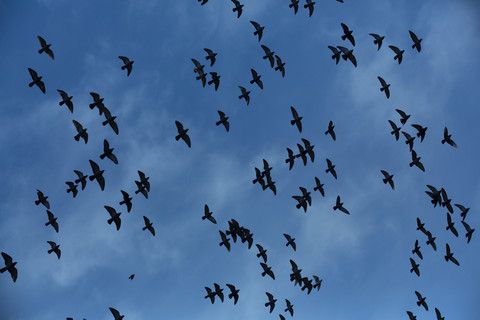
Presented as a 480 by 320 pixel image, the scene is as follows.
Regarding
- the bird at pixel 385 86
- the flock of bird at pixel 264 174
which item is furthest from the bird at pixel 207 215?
the bird at pixel 385 86

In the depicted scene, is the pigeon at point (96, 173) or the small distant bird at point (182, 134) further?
the small distant bird at point (182, 134)

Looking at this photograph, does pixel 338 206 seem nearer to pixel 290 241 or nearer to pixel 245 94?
pixel 290 241

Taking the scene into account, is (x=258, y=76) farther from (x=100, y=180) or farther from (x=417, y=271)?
(x=417, y=271)

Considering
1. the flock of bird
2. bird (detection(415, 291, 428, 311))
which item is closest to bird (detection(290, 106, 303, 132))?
the flock of bird

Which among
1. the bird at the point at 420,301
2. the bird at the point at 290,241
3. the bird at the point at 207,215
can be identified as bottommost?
the bird at the point at 420,301

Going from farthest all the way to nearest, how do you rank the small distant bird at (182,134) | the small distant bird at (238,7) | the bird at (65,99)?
the small distant bird at (238,7)
the small distant bird at (182,134)
the bird at (65,99)

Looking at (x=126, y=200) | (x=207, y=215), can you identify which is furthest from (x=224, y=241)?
(x=126, y=200)

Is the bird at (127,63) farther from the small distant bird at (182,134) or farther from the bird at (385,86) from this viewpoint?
the bird at (385,86)

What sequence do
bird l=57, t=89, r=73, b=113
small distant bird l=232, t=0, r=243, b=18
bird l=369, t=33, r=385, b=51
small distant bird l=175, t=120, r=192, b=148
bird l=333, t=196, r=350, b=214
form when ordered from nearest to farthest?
bird l=57, t=89, r=73, b=113 < small distant bird l=175, t=120, r=192, b=148 < bird l=369, t=33, r=385, b=51 < small distant bird l=232, t=0, r=243, b=18 < bird l=333, t=196, r=350, b=214

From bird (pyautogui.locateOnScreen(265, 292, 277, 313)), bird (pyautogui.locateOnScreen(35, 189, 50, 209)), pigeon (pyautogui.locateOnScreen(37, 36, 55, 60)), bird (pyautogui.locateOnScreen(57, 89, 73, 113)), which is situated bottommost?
bird (pyautogui.locateOnScreen(265, 292, 277, 313))

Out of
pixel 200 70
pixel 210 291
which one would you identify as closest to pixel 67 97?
pixel 200 70

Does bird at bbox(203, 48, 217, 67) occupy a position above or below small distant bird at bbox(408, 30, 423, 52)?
above

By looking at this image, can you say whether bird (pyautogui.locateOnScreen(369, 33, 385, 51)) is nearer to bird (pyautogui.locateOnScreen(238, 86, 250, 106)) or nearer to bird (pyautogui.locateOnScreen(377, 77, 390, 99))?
bird (pyautogui.locateOnScreen(377, 77, 390, 99))

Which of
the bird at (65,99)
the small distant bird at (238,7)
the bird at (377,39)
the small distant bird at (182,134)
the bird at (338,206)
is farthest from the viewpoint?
the bird at (338,206)
